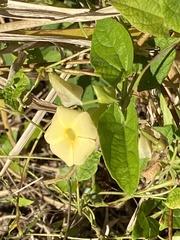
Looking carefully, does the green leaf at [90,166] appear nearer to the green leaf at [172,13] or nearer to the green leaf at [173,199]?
the green leaf at [173,199]

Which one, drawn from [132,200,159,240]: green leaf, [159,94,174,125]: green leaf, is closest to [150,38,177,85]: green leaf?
[159,94,174,125]: green leaf

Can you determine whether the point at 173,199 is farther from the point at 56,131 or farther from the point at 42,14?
the point at 42,14

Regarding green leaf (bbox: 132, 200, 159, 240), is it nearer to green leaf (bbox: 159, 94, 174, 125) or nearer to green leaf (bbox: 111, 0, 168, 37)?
green leaf (bbox: 159, 94, 174, 125)

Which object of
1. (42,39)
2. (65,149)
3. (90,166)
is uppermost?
(42,39)

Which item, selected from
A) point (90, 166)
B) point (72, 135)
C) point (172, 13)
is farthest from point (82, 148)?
point (172, 13)

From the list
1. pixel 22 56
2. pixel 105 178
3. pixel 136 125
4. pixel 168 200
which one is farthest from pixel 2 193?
pixel 136 125

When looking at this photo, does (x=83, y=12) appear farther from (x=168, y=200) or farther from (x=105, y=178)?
(x=105, y=178)

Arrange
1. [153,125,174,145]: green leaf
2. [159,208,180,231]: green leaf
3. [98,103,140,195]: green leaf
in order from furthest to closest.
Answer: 1. [159,208,180,231]: green leaf
2. [153,125,174,145]: green leaf
3. [98,103,140,195]: green leaf
